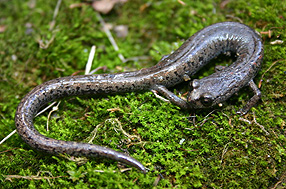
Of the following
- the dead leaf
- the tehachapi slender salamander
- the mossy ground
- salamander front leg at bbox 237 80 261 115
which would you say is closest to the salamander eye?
the tehachapi slender salamander

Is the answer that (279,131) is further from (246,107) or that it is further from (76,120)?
(76,120)

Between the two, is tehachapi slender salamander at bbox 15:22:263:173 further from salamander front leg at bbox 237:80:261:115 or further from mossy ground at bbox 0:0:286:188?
mossy ground at bbox 0:0:286:188

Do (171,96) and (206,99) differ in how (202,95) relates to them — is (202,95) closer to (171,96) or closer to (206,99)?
(206,99)

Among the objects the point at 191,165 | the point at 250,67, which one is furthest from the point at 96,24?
the point at 191,165

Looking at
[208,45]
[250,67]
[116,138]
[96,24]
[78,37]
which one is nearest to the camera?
[116,138]

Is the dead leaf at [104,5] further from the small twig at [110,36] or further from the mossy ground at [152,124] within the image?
the mossy ground at [152,124]

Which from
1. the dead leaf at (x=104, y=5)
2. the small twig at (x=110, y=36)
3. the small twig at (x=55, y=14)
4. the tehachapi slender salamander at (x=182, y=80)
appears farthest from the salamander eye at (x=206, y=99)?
the small twig at (x=55, y=14)

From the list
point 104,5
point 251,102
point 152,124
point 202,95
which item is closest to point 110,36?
point 104,5
